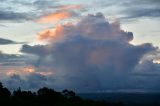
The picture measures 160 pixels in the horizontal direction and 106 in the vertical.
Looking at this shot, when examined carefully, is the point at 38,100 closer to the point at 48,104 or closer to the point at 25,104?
the point at 48,104

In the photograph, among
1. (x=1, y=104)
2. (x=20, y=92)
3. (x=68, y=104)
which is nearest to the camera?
(x=1, y=104)

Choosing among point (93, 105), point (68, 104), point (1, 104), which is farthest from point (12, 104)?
point (93, 105)

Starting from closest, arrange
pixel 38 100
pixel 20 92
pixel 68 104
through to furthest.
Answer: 1. pixel 68 104
2. pixel 38 100
3. pixel 20 92

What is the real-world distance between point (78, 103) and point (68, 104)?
750 cm

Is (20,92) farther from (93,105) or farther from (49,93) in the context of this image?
(93,105)

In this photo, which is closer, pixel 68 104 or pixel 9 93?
pixel 68 104

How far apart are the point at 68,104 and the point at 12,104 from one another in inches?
862

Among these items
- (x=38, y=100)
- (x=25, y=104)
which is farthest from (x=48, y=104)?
(x=25, y=104)

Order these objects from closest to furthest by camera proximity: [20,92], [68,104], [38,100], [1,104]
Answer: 1. [1,104]
2. [68,104]
3. [38,100]
4. [20,92]

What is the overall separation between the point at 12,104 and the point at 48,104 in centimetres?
2518

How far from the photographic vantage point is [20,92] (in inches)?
7751

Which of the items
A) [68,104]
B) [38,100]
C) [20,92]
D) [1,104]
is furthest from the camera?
[20,92]

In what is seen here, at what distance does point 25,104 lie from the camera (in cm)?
16050

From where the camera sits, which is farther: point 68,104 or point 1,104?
point 68,104
